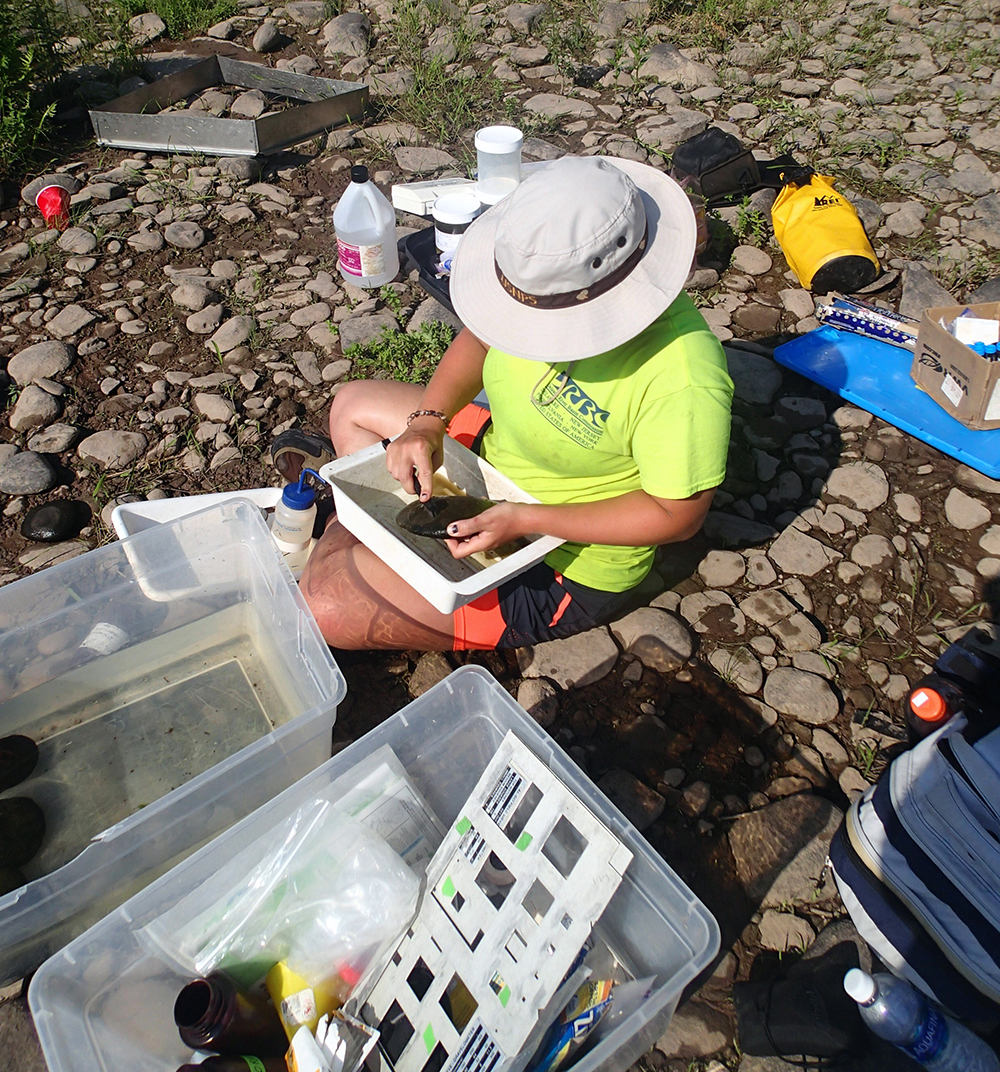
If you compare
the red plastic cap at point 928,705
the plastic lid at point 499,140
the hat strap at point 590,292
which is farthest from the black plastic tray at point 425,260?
the red plastic cap at point 928,705

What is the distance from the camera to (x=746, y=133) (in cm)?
457

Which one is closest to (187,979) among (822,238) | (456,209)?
(456,209)

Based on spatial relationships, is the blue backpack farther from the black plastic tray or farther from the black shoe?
the black plastic tray

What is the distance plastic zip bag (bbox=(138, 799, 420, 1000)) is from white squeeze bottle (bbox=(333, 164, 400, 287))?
263cm

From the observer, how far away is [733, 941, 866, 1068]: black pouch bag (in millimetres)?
1594

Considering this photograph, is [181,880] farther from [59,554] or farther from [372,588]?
[59,554]

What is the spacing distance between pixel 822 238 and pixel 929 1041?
3117 millimetres

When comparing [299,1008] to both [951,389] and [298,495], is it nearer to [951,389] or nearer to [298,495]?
[298,495]

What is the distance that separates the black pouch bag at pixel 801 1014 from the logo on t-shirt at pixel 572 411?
1.30m

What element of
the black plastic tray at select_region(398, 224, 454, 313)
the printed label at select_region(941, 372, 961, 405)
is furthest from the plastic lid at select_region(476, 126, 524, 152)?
the printed label at select_region(941, 372, 961, 405)

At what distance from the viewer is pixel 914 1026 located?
150 cm

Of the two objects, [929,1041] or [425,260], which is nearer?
[929,1041]

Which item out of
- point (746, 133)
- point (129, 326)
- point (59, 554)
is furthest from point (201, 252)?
point (746, 133)

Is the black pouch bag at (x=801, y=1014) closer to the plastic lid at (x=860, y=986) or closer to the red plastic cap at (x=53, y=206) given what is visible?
the plastic lid at (x=860, y=986)
